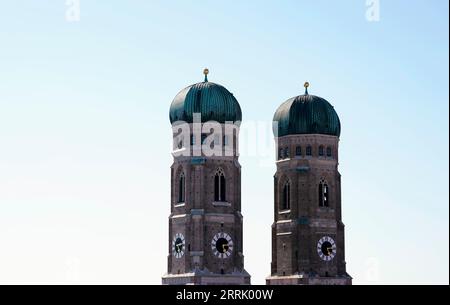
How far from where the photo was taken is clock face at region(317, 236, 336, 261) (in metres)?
159

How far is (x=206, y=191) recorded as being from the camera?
154000 millimetres

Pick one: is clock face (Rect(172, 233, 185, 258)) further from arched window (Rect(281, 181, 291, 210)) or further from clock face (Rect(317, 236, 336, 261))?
clock face (Rect(317, 236, 336, 261))

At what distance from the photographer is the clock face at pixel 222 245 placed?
504ft

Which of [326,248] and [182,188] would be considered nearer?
[182,188]

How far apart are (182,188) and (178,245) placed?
706cm

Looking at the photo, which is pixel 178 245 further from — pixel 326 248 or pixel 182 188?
pixel 326 248

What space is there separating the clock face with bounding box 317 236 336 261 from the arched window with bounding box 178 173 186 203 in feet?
59.0

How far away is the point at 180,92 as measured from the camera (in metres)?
158

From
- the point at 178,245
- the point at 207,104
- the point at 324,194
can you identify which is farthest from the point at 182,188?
the point at 324,194

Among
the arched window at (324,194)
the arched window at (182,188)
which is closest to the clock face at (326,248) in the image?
the arched window at (324,194)

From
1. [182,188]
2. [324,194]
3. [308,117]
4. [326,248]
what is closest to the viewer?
[182,188]
